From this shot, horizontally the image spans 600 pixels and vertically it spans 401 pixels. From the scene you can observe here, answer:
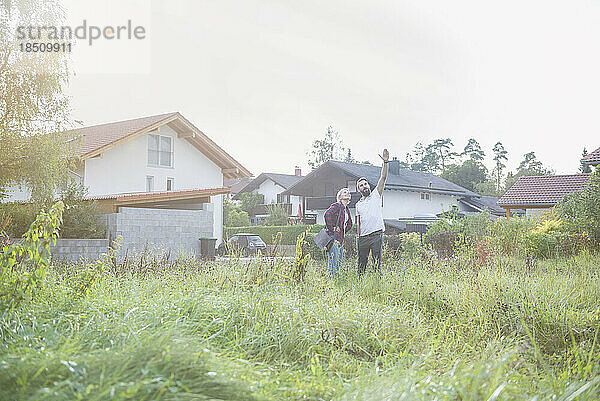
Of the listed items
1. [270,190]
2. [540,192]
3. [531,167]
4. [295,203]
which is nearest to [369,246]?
[540,192]

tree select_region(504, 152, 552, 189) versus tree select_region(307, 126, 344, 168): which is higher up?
tree select_region(307, 126, 344, 168)

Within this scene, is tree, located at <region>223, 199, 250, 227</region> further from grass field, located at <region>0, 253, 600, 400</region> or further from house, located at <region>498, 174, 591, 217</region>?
grass field, located at <region>0, 253, 600, 400</region>

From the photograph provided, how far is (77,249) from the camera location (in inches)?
438

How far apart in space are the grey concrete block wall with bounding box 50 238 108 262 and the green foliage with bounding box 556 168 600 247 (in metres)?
10.5

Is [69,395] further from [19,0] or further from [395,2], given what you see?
[19,0]

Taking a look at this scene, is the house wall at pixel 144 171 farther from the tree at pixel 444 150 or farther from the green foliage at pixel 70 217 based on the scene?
the tree at pixel 444 150

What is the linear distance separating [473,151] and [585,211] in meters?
52.2

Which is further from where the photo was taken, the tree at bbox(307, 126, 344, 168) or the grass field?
the tree at bbox(307, 126, 344, 168)

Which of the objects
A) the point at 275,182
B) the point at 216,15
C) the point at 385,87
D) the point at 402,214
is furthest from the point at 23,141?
the point at 275,182

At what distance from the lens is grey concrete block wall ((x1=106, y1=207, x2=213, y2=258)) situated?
12.9 m

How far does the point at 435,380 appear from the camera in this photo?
2.90m

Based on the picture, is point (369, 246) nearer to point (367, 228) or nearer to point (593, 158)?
point (367, 228)

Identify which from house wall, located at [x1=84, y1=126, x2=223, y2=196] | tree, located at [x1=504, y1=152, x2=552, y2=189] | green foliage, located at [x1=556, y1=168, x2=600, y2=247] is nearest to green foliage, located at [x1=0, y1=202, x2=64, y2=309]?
green foliage, located at [x1=556, y1=168, x2=600, y2=247]

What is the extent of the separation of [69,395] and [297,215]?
115 ft
